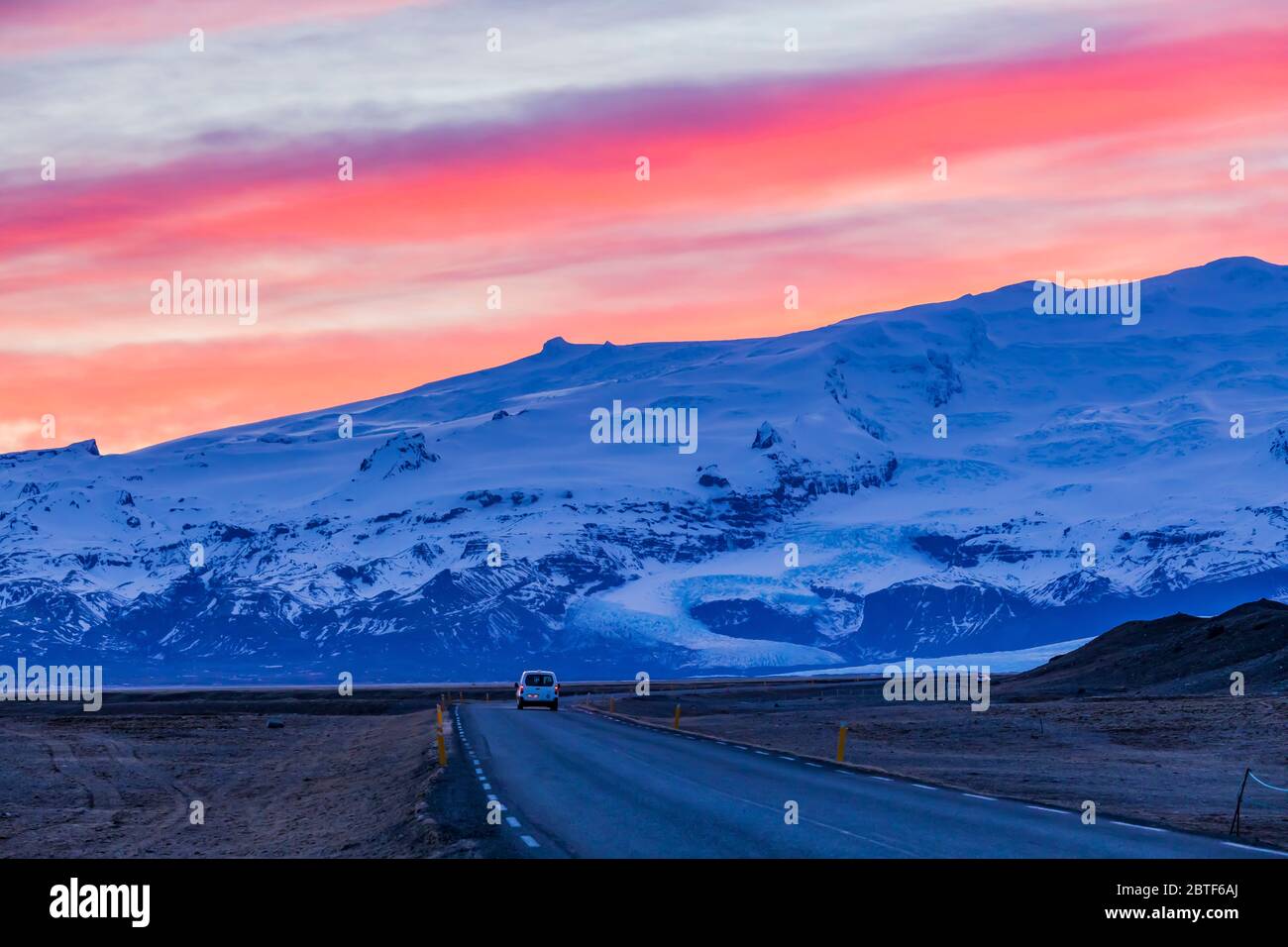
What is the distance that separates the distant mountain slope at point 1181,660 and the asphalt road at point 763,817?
56485mm

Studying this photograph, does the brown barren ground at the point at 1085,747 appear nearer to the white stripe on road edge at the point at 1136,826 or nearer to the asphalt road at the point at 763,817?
the white stripe on road edge at the point at 1136,826

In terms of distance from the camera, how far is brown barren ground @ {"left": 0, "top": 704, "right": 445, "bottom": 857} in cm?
3084

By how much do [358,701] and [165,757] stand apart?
92847 millimetres

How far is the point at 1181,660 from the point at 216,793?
78498 millimetres

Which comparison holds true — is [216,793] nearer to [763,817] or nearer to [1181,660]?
[763,817]

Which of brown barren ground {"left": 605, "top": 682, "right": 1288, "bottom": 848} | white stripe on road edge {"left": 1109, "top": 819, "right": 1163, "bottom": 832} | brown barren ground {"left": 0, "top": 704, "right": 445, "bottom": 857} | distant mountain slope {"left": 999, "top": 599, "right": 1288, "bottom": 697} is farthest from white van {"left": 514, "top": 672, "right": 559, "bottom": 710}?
white stripe on road edge {"left": 1109, "top": 819, "right": 1163, "bottom": 832}

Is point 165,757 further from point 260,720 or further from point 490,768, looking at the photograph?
point 260,720

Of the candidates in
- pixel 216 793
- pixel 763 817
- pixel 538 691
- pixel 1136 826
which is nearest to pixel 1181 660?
pixel 538 691

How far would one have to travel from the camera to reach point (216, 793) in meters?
47.1

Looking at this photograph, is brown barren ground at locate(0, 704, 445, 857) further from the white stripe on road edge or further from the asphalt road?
the white stripe on road edge

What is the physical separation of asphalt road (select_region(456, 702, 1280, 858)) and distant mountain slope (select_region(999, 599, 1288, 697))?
56485 mm

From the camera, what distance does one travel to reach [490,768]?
135ft

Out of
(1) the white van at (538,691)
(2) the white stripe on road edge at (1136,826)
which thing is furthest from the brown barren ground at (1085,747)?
(1) the white van at (538,691)

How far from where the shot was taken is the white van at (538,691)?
9325cm
